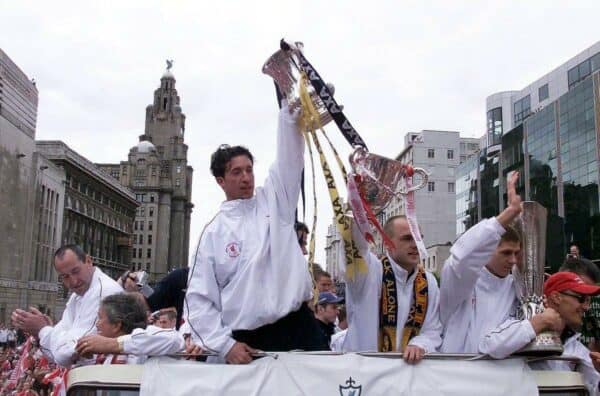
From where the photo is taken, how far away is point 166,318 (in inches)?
231

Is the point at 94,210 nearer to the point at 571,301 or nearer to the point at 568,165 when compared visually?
the point at 568,165

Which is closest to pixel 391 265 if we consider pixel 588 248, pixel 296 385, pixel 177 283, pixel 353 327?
pixel 353 327

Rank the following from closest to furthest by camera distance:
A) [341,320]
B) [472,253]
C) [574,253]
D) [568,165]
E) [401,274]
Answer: [472,253] < [401,274] < [574,253] < [341,320] < [568,165]

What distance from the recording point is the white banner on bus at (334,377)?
10.2 feet

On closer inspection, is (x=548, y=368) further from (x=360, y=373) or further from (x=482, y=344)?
(x=360, y=373)

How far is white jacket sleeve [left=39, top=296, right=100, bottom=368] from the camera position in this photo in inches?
162

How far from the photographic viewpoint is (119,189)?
95.5 m

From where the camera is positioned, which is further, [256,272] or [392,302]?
[392,302]

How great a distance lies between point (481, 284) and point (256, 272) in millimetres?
1506

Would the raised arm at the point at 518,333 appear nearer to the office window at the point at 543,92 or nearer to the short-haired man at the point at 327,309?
the short-haired man at the point at 327,309

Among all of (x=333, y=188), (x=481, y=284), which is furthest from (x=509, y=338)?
(x=333, y=188)

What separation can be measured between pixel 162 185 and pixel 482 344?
145 metres

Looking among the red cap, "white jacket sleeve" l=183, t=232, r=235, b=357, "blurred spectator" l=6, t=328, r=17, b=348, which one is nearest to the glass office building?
"blurred spectator" l=6, t=328, r=17, b=348

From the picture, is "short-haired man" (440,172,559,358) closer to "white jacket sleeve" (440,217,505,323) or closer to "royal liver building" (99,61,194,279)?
"white jacket sleeve" (440,217,505,323)
